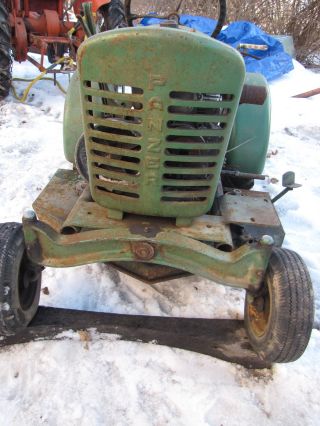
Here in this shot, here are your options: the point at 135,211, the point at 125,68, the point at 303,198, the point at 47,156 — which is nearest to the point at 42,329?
the point at 135,211

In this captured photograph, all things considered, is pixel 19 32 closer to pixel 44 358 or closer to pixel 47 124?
pixel 47 124

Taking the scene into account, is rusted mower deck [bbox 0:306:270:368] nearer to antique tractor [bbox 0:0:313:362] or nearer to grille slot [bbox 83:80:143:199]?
antique tractor [bbox 0:0:313:362]

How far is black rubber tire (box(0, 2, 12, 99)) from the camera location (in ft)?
14.8

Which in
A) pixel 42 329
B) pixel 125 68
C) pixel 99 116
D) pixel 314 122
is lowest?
pixel 314 122

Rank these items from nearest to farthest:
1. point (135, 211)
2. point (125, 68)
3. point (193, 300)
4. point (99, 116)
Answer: point (125, 68), point (99, 116), point (135, 211), point (193, 300)

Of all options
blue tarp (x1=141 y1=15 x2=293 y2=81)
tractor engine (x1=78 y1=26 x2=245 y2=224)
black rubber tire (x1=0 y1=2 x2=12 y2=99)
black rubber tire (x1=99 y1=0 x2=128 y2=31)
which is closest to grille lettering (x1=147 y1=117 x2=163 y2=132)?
tractor engine (x1=78 y1=26 x2=245 y2=224)

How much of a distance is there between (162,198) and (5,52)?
12.4 feet

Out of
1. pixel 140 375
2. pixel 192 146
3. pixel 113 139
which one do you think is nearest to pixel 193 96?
pixel 192 146

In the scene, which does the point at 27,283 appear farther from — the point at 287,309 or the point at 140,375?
the point at 287,309

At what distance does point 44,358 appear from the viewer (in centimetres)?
188

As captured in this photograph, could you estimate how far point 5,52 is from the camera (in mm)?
4613

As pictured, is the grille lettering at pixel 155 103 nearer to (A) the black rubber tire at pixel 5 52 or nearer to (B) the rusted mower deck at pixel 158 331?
(B) the rusted mower deck at pixel 158 331

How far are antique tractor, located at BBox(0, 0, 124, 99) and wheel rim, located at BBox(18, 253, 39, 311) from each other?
11.3 feet

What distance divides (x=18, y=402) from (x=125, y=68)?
138 cm
